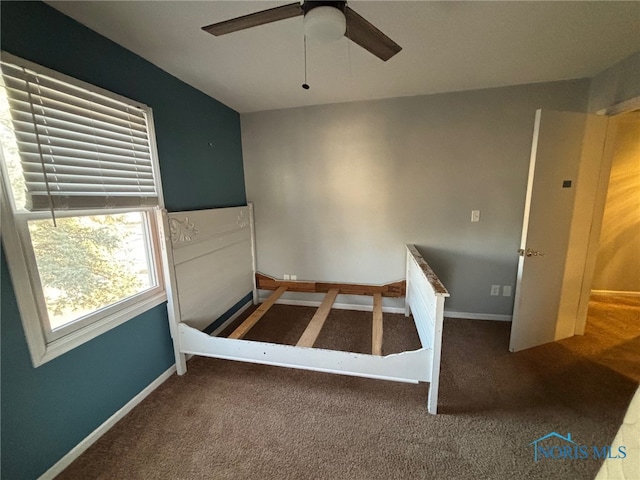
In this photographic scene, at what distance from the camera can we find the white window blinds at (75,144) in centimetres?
117

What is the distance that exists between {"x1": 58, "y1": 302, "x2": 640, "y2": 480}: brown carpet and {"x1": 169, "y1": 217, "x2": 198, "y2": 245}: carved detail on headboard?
1059 millimetres

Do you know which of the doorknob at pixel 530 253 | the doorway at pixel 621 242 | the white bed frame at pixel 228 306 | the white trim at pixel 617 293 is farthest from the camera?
the white trim at pixel 617 293

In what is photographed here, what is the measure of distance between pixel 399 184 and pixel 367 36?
1.70m

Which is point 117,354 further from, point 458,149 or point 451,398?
point 458,149

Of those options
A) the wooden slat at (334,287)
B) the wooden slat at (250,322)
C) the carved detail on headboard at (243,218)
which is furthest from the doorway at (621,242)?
the carved detail on headboard at (243,218)

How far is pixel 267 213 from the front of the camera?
3100mm

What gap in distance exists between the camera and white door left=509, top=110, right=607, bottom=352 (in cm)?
193

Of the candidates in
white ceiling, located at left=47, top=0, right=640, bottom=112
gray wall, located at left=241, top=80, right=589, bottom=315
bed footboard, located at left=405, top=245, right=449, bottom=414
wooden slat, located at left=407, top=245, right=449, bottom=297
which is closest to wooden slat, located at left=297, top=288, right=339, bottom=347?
→ gray wall, located at left=241, top=80, right=589, bottom=315

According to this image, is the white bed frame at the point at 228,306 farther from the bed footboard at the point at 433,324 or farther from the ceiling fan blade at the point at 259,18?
the ceiling fan blade at the point at 259,18

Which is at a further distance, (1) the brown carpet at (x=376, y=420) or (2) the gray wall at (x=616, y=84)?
(2) the gray wall at (x=616, y=84)

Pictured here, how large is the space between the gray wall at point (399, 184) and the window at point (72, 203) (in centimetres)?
141

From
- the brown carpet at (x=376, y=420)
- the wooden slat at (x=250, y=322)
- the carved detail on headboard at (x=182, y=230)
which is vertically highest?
the carved detail on headboard at (x=182, y=230)

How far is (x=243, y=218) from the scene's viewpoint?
2904 mm

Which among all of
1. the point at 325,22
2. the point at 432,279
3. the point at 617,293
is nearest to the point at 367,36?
the point at 325,22
